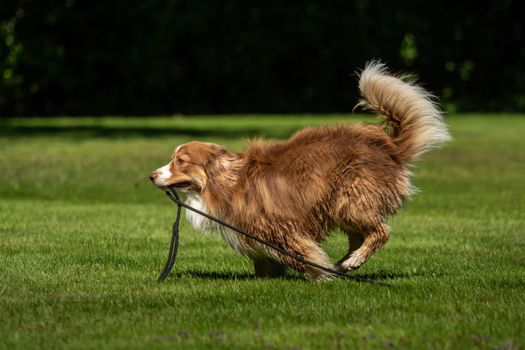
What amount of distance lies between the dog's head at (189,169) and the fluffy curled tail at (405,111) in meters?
1.45

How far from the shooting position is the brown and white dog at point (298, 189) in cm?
786

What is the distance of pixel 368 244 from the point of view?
8.01m

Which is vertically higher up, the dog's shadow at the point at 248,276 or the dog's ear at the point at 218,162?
the dog's ear at the point at 218,162

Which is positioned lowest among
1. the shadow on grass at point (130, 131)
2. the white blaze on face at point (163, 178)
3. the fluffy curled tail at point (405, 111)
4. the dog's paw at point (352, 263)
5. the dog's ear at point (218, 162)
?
the shadow on grass at point (130, 131)

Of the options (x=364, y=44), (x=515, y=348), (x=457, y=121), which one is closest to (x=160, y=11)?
(x=364, y=44)

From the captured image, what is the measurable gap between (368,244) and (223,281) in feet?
3.83

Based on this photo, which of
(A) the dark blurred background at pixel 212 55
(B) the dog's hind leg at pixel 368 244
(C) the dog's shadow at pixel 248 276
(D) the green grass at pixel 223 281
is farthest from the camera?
(A) the dark blurred background at pixel 212 55

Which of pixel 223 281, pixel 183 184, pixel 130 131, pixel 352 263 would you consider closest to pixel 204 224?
pixel 183 184

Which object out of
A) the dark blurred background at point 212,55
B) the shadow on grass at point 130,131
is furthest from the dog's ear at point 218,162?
the dark blurred background at point 212,55

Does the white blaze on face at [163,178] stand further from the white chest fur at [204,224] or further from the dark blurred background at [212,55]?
the dark blurred background at [212,55]

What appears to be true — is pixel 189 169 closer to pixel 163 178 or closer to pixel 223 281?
pixel 163 178

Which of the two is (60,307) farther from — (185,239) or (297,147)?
(185,239)

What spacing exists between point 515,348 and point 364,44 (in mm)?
36624

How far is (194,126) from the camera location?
3259 centimetres
